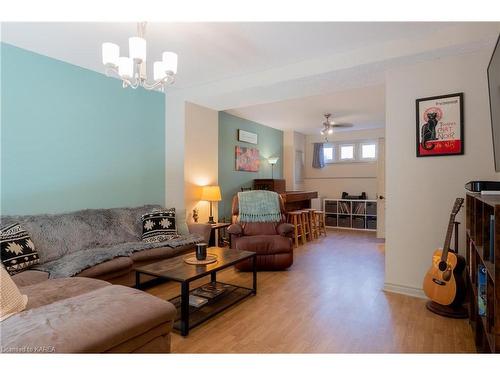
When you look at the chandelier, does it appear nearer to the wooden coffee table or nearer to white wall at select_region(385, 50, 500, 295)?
the wooden coffee table

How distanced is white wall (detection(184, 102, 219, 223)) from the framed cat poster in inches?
111

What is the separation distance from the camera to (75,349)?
3.90 ft

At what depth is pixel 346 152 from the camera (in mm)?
7176

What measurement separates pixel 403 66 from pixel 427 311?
2243mm

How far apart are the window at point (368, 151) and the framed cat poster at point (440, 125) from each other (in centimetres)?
428

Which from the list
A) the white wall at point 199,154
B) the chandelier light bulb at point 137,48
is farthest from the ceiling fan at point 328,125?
the chandelier light bulb at point 137,48

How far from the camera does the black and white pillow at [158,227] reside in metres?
3.34

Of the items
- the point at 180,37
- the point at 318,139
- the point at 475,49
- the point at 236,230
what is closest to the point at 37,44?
the point at 180,37

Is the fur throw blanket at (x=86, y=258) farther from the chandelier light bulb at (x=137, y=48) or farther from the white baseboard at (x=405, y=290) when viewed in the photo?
the white baseboard at (x=405, y=290)

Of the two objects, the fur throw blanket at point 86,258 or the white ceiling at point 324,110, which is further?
the white ceiling at point 324,110

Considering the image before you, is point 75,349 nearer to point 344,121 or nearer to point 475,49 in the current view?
point 475,49

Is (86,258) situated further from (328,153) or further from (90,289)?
(328,153)

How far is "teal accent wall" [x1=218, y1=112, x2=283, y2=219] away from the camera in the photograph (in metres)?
5.09

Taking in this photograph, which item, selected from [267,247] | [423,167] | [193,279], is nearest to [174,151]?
[267,247]
